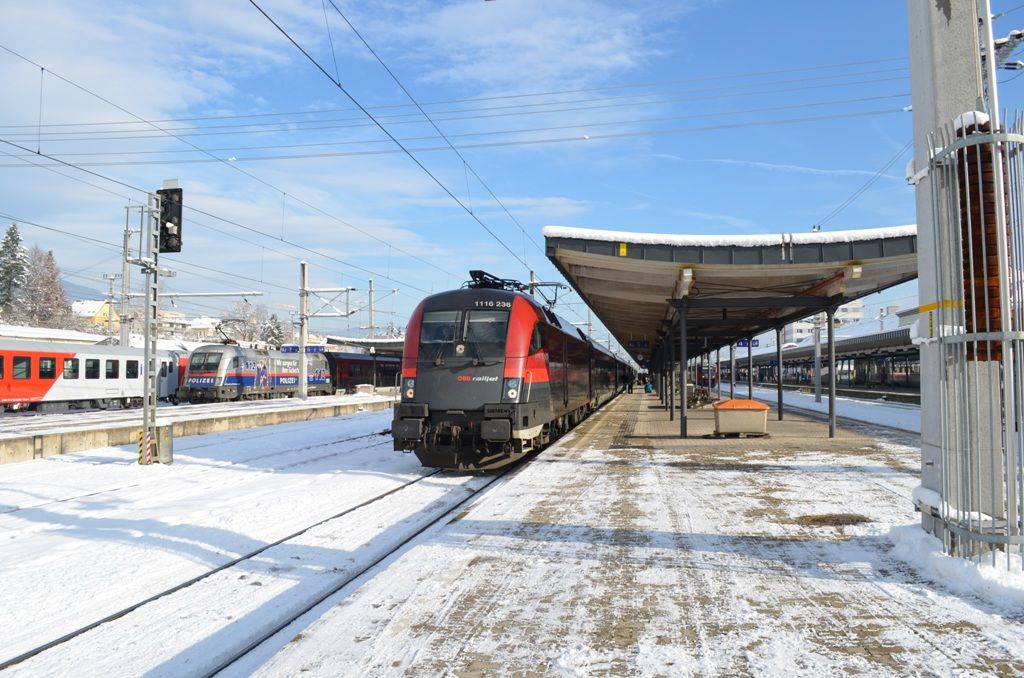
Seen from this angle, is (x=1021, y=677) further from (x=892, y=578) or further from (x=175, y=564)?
(x=175, y=564)

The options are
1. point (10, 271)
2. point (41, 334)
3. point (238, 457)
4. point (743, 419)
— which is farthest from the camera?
point (10, 271)

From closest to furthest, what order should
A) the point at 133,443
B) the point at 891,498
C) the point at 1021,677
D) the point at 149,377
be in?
1. the point at 1021,677
2. the point at 891,498
3. the point at 149,377
4. the point at 133,443

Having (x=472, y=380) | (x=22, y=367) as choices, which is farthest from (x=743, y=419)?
(x=22, y=367)

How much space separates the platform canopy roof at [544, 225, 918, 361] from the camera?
13.0 metres

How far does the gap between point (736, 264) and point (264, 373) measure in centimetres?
3067

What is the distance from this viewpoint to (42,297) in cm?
6962

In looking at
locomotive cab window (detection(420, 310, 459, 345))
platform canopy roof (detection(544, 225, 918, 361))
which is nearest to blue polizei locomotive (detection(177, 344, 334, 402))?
platform canopy roof (detection(544, 225, 918, 361))

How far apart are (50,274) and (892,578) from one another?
276ft

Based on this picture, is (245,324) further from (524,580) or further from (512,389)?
(524,580)

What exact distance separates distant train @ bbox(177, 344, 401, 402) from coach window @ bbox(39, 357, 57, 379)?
7.71m

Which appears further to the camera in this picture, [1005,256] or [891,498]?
[891,498]

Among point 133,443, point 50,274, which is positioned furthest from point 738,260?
point 50,274

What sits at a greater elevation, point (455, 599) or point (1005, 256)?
point (1005, 256)

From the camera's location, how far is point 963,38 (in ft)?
17.5
